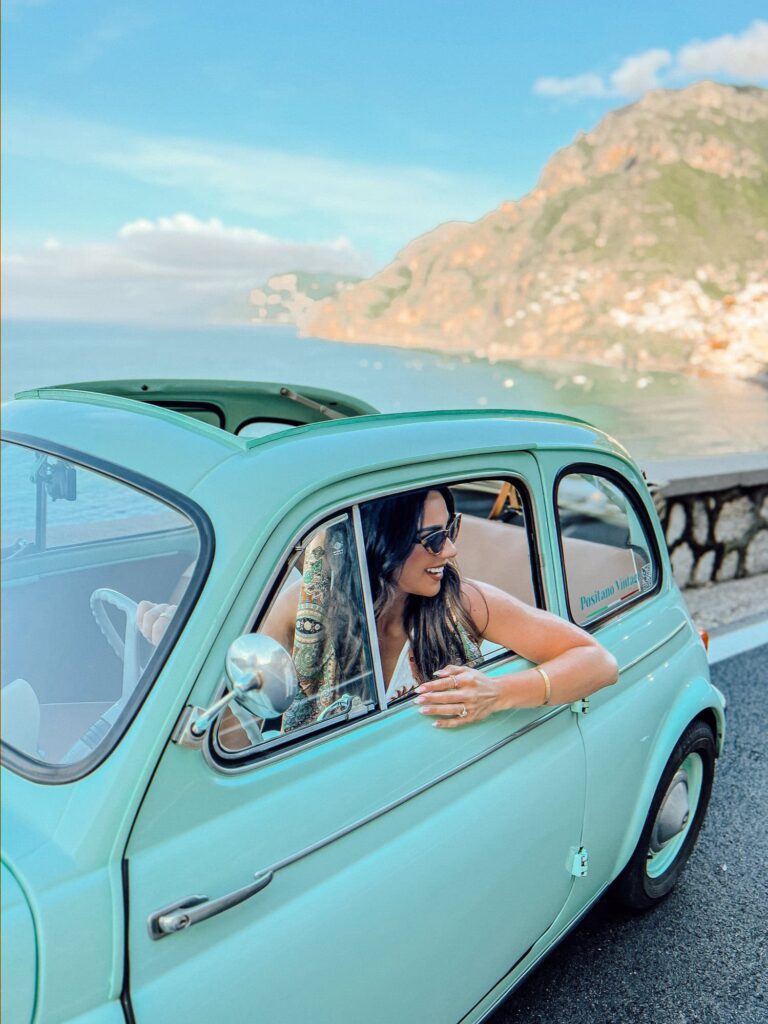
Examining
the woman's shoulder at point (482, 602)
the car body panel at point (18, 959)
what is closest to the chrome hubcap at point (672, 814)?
the woman's shoulder at point (482, 602)

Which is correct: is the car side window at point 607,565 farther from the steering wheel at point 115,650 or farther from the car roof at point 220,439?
the steering wheel at point 115,650

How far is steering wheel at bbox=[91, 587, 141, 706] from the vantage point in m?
1.52

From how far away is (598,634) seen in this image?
2.33 meters

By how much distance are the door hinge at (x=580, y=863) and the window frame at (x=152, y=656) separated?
1.34m

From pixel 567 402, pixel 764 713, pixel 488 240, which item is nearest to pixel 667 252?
pixel 488 240

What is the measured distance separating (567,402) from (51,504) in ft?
248

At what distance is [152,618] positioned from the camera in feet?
5.73

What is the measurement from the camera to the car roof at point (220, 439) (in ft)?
4.98

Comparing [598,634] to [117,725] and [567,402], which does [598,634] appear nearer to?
[117,725]

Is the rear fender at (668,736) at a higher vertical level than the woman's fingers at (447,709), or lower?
lower

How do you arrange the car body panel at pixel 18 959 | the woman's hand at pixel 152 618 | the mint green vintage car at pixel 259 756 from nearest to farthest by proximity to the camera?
the car body panel at pixel 18 959
the mint green vintage car at pixel 259 756
the woman's hand at pixel 152 618

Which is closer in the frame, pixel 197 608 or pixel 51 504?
pixel 197 608

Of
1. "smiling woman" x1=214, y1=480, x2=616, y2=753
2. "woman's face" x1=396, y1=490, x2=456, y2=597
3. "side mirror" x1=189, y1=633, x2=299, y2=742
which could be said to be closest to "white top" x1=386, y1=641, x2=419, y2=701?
"smiling woman" x1=214, y1=480, x2=616, y2=753

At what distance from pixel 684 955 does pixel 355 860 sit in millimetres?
1805
